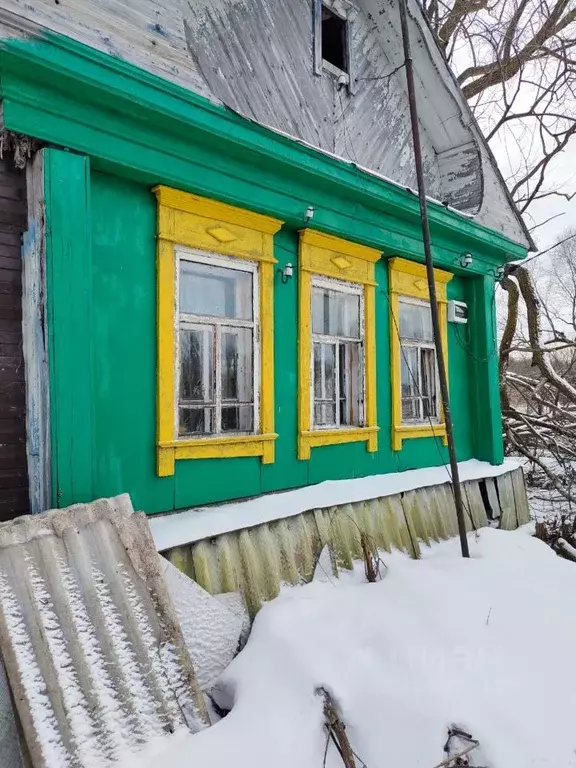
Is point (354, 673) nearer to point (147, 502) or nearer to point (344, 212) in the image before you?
point (147, 502)

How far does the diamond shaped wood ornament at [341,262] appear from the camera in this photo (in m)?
5.11

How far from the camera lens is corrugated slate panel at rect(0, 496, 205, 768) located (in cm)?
222

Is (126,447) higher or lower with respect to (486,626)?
higher

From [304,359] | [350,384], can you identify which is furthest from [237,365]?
[350,384]

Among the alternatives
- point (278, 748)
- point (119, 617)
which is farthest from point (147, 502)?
point (278, 748)

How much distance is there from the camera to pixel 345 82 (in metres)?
5.49

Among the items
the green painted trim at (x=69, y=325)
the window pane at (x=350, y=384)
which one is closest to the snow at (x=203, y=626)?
the green painted trim at (x=69, y=325)

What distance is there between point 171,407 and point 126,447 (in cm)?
43

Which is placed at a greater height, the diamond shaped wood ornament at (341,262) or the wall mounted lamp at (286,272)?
the diamond shaped wood ornament at (341,262)

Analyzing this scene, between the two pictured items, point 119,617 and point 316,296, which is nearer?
point 119,617

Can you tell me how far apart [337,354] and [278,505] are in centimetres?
179

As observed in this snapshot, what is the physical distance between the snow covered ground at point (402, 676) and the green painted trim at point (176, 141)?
3.11 m

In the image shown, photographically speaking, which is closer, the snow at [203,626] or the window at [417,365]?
the snow at [203,626]

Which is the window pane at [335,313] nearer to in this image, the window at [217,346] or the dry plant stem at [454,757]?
the window at [217,346]
